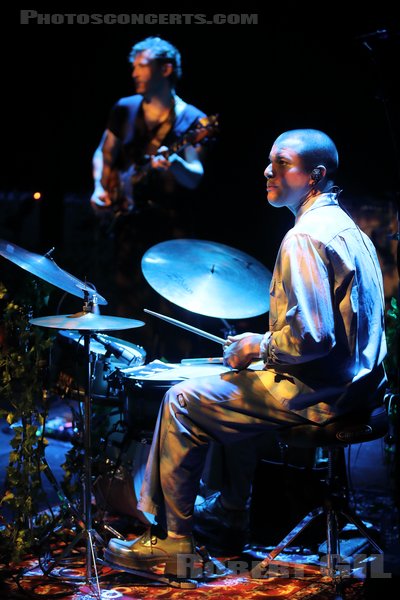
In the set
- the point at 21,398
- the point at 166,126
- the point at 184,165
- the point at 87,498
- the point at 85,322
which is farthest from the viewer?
the point at 166,126

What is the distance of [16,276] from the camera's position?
344cm

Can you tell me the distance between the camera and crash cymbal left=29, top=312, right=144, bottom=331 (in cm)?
310

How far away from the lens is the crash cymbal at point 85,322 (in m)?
3.10

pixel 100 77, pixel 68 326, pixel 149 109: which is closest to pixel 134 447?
pixel 68 326

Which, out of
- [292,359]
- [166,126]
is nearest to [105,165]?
[166,126]

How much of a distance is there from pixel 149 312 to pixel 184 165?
2.22 metres

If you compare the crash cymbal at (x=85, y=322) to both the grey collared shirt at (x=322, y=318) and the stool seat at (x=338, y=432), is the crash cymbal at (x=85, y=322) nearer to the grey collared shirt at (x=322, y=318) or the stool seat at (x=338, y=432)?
the grey collared shirt at (x=322, y=318)

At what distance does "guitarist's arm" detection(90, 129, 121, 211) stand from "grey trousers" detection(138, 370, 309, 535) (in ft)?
9.23

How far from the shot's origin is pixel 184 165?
530cm

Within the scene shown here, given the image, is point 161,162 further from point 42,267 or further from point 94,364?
point 42,267

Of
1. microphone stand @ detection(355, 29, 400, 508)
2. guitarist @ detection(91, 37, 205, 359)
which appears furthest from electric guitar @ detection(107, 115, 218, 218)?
microphone stand @ detection(355, 29, 400, 508)

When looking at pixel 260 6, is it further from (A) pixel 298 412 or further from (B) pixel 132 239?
(A) pixel 298 412

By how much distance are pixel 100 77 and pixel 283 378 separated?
4216mm

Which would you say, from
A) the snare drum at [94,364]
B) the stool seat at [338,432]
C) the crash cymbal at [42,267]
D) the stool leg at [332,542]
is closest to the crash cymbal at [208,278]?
the snare drum at [94,364]
